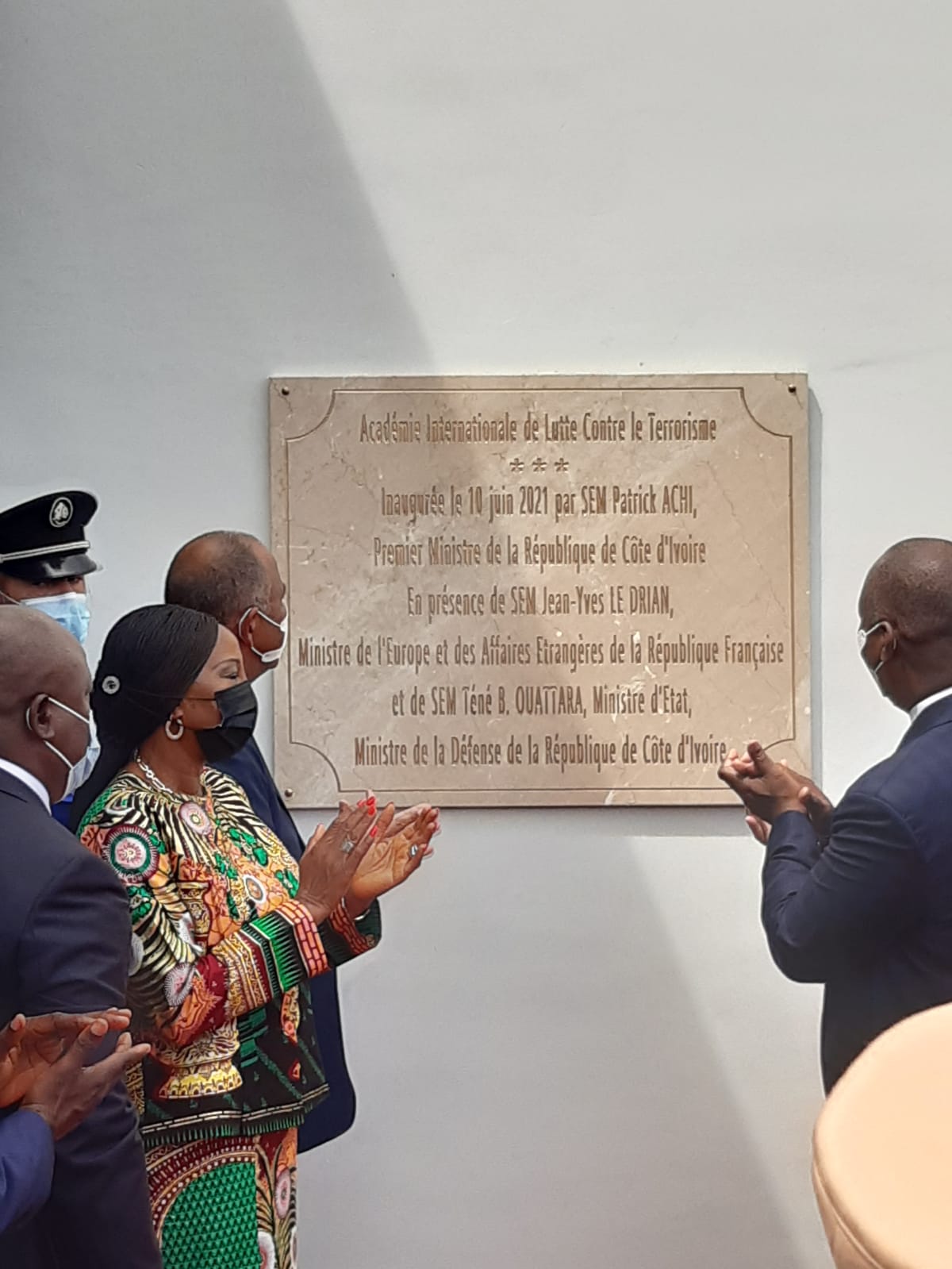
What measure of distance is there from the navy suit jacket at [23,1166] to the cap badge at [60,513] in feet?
5.85

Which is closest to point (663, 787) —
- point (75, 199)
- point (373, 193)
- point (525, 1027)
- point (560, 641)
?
point (560, 641)

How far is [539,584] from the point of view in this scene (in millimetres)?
3865

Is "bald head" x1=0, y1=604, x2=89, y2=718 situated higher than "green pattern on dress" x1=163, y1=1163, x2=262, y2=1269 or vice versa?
"bald head" x1=0, y1=604, x2=89, y2=718

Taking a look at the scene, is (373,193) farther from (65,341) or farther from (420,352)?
(65,341)

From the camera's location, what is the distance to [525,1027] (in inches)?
151

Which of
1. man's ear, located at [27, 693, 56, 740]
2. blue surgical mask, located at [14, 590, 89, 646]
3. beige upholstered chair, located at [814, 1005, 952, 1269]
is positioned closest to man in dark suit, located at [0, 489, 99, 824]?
blue surgical mask, located at [14, 590, 89, 646]

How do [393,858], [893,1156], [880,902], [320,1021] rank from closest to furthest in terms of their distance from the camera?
[893,1156] → [880,902] → [393,858] → [320,1021]

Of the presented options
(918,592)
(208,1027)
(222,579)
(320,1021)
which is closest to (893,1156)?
(208,1027)

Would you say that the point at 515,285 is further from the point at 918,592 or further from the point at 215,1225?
the point at 215,1225

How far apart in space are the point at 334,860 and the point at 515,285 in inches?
73.4

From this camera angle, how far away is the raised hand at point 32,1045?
1747 millimetres

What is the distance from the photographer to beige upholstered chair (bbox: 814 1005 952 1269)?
735 mm

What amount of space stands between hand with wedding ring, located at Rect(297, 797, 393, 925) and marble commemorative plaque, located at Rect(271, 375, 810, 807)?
4.31 ft

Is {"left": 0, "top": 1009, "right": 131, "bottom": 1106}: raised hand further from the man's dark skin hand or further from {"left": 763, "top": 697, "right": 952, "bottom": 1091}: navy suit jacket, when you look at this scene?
the man's dark skin hand
